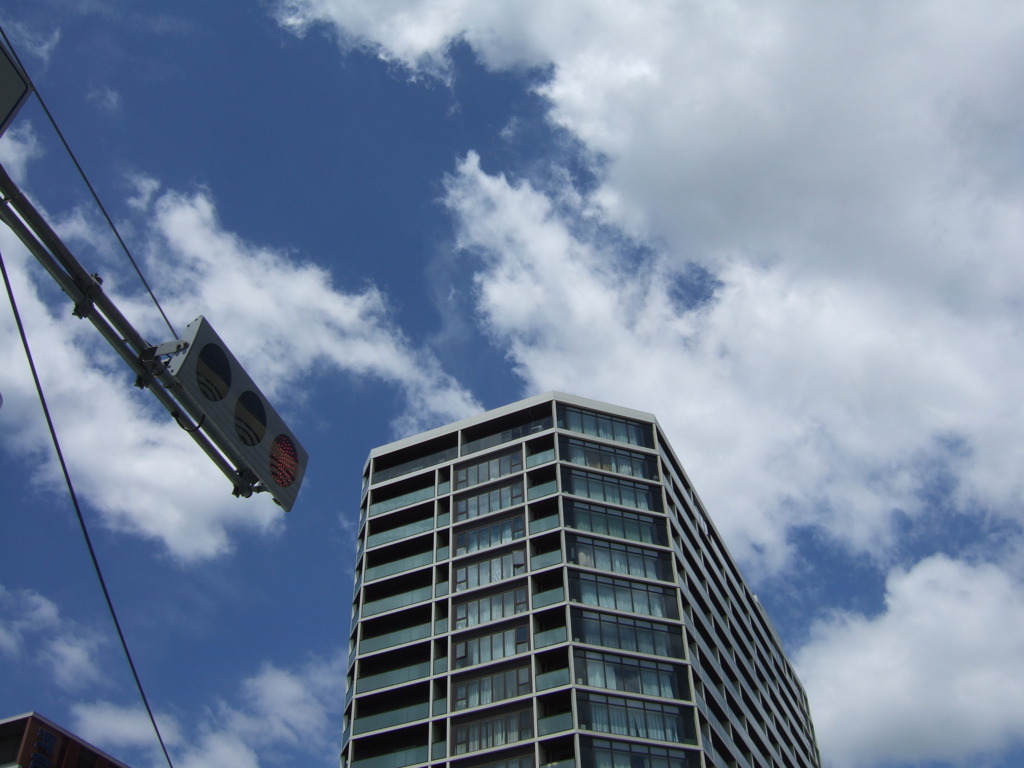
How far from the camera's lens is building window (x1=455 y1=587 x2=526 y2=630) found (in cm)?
6625

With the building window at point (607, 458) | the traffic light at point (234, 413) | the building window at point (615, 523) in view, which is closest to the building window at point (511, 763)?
the building window at point (615, 523)

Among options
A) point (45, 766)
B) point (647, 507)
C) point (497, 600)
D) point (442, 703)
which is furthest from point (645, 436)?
point (45, 766)

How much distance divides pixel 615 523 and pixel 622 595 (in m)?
5.65

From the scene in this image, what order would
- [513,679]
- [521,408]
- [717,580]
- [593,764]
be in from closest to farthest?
[593,764] < [513,679] < [521,408] < [717,580]

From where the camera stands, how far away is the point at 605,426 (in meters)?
76.2

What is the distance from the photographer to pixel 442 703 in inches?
2515

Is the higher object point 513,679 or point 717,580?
point 717,580

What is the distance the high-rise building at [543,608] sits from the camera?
61.1 m

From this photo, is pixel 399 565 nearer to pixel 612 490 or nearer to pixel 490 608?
pixel 490 608

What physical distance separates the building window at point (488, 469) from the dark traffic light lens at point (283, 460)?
199 ft

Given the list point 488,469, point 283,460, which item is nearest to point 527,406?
point 488,469

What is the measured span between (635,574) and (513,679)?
37.1 ft

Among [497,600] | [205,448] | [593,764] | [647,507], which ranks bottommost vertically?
[205,448]

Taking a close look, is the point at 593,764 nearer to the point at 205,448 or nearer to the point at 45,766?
the point at 45,766
